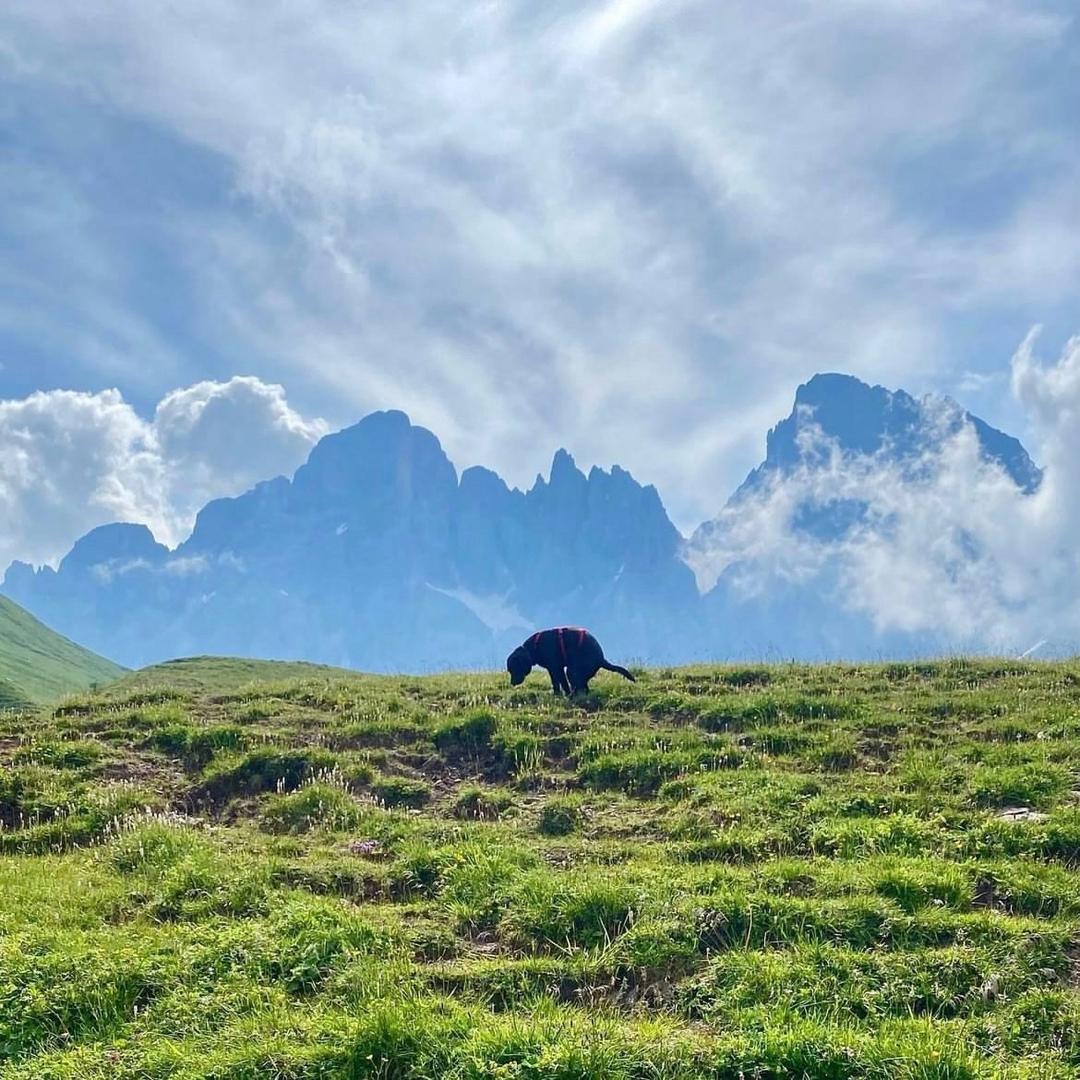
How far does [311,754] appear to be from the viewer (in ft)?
47.4

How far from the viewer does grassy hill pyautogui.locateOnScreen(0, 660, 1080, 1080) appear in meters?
6.43

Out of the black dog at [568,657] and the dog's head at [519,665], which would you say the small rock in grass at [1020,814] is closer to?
the black dog at [568,657]

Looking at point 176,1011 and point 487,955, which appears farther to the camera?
point 487,955

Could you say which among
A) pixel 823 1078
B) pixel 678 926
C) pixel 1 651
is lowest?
pixel 823 1078

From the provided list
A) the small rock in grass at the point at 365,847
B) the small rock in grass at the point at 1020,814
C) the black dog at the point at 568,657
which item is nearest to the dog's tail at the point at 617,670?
the black dog at the point at 568,657

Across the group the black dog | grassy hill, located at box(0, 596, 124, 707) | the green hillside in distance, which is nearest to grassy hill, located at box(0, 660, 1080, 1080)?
the black dog

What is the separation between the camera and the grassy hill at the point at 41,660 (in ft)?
371

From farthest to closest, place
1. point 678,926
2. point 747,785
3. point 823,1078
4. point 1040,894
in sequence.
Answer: point 747,785
point 1040,894
point 678,926
point 823,1078

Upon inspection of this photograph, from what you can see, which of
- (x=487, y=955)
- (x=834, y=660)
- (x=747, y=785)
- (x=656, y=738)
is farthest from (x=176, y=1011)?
(x=834, y=660)

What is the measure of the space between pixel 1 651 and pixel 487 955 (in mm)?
146451

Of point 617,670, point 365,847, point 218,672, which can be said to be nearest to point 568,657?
point 617,670

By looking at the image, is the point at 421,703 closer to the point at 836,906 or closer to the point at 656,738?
the point at 656,738

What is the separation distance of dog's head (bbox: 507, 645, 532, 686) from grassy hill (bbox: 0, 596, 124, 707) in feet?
313

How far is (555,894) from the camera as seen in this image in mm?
8812
